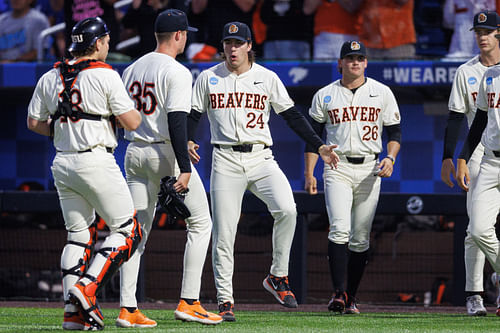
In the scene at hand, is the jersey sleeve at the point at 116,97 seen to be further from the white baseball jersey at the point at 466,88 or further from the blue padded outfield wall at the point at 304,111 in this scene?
the blue padded outfield wall at the point at 304,111

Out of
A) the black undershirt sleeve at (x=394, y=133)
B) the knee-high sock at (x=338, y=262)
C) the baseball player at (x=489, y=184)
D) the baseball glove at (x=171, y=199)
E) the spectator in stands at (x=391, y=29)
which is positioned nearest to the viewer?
the baseball glove at (x=171, y=199)

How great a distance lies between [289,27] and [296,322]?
459 centimetres

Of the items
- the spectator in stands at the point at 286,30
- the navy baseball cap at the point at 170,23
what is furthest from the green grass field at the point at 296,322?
the spectator in stands at the point at 286,30

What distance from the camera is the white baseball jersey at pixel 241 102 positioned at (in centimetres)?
613

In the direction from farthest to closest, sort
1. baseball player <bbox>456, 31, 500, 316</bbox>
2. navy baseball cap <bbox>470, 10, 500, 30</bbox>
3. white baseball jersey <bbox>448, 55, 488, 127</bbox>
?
white baseball jersey <bbox>448, 55, 488, 127</bbox>, navy baseball cap <bbox>470, 10, 500, 30</bbox>, baseball player <bbox>456, 31, 500, 316</bbox>

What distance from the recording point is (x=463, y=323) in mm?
5895

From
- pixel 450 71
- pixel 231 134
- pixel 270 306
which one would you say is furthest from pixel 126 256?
pixel 450 71

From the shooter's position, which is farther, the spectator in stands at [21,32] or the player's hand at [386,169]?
the spectator in stands at [21,32]

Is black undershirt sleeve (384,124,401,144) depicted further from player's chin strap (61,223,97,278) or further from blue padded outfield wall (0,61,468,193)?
player's chin strap (61,223,97,278)

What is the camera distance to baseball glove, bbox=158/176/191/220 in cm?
524

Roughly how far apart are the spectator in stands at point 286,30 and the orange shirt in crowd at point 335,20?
0.14m

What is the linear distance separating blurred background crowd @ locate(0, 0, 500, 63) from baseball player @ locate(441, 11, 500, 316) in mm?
2540

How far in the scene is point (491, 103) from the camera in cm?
599

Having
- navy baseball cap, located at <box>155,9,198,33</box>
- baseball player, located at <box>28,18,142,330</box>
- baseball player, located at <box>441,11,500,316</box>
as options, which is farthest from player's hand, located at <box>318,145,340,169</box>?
baseball player, located at <box>28,18,142,330</box>
